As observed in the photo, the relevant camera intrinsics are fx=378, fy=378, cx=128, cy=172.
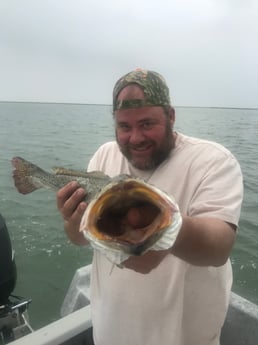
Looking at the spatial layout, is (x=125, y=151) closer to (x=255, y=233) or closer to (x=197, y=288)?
(x=197, y=288)

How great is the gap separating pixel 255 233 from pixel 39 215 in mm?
Result: 6441

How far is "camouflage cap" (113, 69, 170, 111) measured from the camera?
8.52 ft

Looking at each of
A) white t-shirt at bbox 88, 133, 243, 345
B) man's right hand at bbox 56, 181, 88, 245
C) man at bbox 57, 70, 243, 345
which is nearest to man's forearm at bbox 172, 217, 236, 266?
man at bbox 57, 70, 243, 345

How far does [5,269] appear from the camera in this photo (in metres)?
3.97

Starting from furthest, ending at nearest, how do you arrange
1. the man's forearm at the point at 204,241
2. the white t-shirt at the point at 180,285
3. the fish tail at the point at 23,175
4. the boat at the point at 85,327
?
the fish tail at the point at 23,175, the boat at the point at 85,327, the white t-shirt at the point at 180,285, the man's forearm at the point at 204,241

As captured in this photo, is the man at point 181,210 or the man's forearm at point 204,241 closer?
the man's forearm at point 204,241

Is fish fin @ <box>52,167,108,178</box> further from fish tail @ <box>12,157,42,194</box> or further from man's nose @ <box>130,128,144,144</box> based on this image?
fish tail @ <box>12,157,42,194</box>

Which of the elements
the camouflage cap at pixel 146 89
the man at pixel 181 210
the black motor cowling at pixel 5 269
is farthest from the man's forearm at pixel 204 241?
the black motor cowling at pixel 5 269

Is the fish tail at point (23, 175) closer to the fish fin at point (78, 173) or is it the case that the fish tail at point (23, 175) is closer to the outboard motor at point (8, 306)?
the fish fin at point (78, 173)

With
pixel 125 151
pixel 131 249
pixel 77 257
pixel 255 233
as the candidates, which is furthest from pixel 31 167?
pixel 255 233

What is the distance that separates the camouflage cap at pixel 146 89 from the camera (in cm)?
260

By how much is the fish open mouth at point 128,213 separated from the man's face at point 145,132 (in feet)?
3.09

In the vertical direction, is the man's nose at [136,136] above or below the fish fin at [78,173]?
above

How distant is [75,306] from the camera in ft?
14.5
